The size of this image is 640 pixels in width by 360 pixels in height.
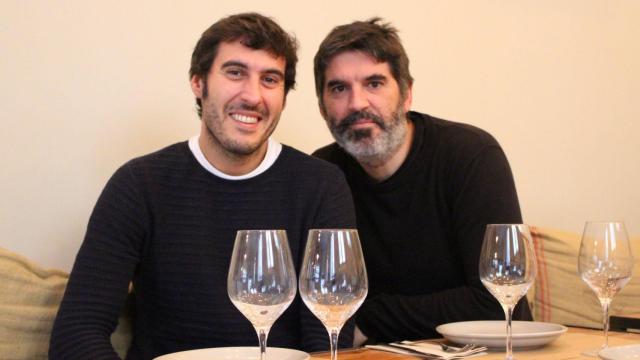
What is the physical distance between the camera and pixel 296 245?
190 centimetres

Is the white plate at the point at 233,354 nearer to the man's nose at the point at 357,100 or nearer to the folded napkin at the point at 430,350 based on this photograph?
the folded napkin at the point at 430,350

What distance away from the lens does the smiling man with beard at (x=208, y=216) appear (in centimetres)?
177

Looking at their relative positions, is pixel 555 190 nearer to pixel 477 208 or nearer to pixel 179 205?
pixel 477 208

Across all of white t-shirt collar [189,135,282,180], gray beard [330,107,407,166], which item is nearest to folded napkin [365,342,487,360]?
white t-shirt collar [189,135,282,180]

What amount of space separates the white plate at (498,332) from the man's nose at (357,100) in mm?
895

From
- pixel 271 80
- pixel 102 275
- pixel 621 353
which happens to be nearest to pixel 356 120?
pixel 271 80

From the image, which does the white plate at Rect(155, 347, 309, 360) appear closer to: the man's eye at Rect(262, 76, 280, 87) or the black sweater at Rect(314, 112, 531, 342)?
the black sweater at Rect(314, 112, 531, 342)

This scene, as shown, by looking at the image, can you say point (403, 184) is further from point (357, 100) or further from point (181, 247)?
point (181, 247)

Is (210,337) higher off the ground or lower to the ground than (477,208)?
lower

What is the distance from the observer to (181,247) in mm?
1856

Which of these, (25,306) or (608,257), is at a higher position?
(608,257)

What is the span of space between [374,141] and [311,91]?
A: 495 millimetres

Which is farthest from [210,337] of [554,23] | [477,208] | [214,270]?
[554,23]

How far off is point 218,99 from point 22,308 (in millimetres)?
690
